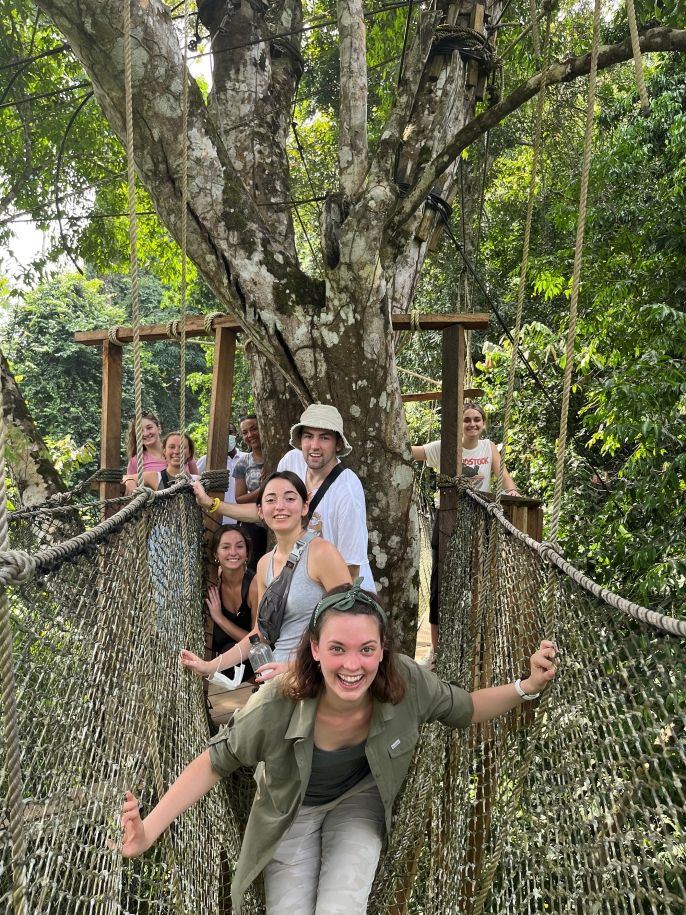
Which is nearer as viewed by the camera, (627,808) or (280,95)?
(627,808)

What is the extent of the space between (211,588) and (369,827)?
1.43m

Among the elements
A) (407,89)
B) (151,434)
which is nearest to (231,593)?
(151,434)

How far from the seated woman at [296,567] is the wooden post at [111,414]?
165 centimetres

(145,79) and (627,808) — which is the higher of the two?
(145,79)

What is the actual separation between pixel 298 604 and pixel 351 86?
5.40 ft

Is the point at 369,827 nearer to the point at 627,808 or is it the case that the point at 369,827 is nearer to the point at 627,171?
the point at 627,808

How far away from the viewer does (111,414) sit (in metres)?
3.48

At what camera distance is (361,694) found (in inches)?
53.4

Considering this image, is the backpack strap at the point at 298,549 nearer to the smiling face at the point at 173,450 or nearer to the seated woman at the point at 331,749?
the seated woman at the point at 331,749

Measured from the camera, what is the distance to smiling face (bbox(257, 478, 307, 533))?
185 centimetres

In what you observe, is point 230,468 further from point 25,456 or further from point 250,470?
point 25,456

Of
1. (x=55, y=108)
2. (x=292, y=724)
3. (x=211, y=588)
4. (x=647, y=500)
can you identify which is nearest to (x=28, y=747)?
(x=292, y=724)

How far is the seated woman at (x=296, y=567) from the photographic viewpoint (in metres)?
1.78

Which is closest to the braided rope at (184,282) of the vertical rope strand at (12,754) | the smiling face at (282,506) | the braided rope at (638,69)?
the smiling face at (282,506)
